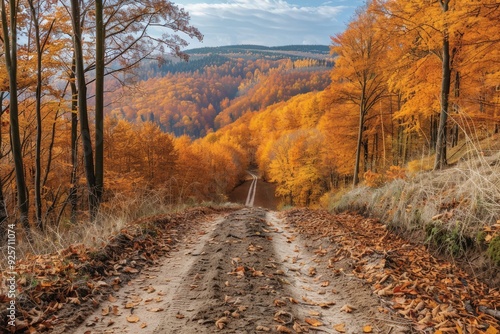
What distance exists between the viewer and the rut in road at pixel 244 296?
3.24 meters

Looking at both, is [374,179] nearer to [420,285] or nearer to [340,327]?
[420,285]

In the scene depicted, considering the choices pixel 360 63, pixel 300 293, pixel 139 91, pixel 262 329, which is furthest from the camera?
pixel 360 63

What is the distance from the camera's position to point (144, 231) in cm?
666

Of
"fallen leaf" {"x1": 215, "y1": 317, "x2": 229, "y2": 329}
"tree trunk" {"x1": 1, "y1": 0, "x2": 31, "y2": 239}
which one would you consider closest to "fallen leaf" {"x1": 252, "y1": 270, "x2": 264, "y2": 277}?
"fallen leaf" {"x1": 215, "y1": 317, "x2": 229, "y2": 329}

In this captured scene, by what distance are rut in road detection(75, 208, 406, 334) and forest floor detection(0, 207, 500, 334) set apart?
0.05 ft

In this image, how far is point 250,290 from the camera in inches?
159

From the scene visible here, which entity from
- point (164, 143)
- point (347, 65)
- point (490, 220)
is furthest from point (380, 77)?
point (164, 143)

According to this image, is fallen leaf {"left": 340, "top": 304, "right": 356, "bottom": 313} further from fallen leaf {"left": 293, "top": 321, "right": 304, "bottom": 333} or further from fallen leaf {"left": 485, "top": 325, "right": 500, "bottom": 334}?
fallen leaf {"left": 485, "top": 325, "right": 500, "bottom": 334}

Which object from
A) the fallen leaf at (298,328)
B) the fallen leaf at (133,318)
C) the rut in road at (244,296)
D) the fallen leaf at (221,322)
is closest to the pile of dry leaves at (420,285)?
the rut in road at (244,296)

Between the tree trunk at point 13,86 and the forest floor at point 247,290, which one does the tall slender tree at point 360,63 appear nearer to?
the forest floor at point 247,290

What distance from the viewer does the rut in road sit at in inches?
127

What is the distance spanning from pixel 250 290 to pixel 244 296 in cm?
21

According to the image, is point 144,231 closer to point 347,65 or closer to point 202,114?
point 347,65

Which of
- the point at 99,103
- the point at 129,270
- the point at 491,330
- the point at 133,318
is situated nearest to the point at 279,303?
the point at 133,318
